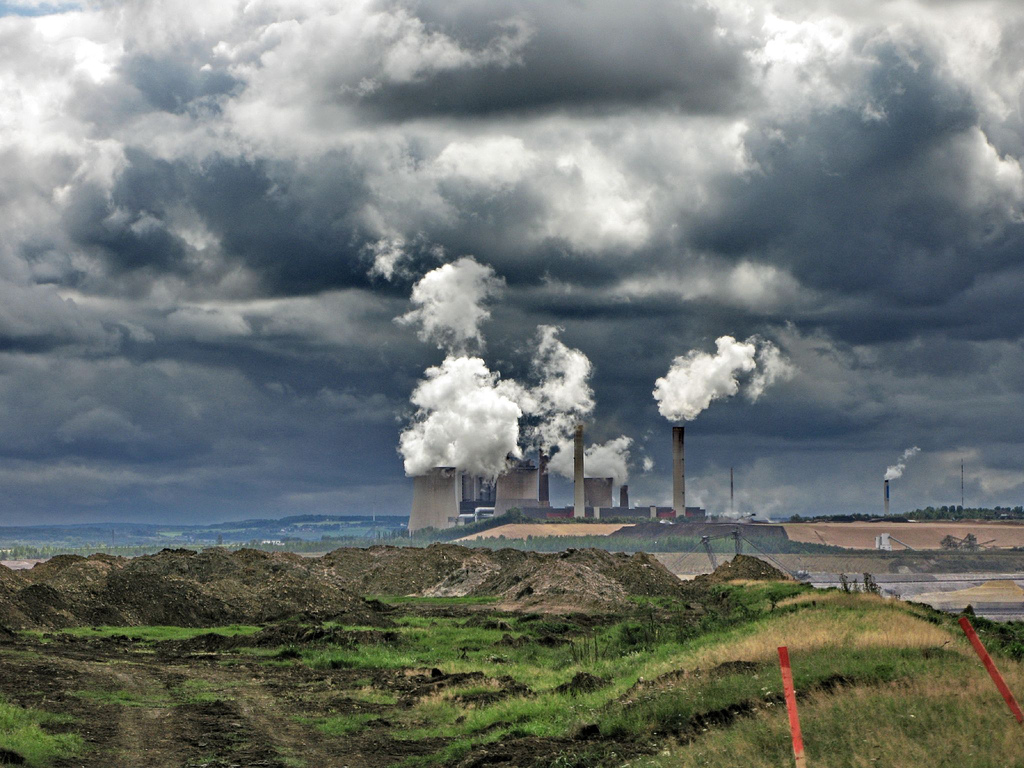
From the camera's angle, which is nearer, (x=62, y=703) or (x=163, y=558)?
(x=62, y=703)

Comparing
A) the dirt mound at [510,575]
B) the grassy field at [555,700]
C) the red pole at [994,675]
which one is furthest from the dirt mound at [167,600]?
the red pole at [994,675]

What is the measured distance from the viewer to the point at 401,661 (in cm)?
4825

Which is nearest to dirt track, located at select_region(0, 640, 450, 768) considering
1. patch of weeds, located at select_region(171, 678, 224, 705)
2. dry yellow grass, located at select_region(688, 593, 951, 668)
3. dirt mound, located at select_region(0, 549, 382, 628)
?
patch of weeds, located at select_region(171, 678, 224, 705)

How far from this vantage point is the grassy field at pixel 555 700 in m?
20.2

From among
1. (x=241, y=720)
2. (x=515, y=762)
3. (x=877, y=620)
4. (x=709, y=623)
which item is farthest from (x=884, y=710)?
(x=709, y=623)

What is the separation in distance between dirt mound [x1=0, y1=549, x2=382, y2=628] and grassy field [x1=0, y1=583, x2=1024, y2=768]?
14.3 metres

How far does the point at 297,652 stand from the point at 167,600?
24882 mm

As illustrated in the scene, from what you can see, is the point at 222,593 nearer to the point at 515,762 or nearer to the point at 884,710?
the point at 515,762

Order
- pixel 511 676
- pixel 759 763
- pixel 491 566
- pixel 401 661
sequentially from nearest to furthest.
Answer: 1. pixel 759 763
2. pixel 511 676
3. pixel 401 661
4. pixel 491 566

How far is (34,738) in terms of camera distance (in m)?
26.6

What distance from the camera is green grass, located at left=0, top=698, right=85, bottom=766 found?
2497cm

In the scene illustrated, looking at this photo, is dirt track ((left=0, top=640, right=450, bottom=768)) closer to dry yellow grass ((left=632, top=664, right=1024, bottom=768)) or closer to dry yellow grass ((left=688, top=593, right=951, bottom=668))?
dry yellow grass ((left=632, top=664, right=1024, bottom=768))

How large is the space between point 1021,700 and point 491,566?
96.0 m

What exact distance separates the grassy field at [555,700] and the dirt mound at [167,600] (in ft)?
46.8
